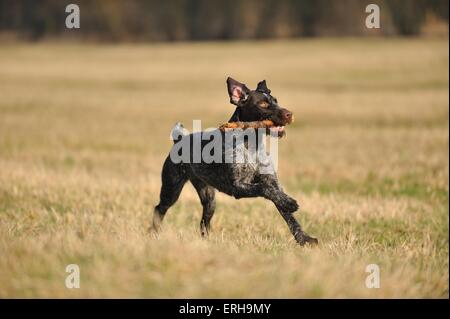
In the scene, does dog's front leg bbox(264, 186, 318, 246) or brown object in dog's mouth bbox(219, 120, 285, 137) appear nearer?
dog's front leg bbox(264, 186, 318, 246)

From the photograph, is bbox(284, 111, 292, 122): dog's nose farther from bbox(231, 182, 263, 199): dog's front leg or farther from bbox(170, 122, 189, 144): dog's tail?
bbox(170, 122, 189, 144): dog's tail

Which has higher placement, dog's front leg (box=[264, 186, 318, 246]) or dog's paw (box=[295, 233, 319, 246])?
dog's front leg (box=[264, 186, 318, 246])

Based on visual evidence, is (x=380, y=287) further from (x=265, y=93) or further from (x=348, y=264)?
(x=265, y=93)

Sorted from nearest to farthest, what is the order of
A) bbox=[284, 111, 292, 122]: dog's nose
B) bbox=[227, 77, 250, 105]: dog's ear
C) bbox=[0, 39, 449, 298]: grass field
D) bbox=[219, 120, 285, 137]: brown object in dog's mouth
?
bbox=[0, 39, 449, 298]: grass field < bbox=[284, 111, 292, 122]: dog's nose < bbox=[219, 120, 285, 137]: brown object in dog's mouth < bbox=[227, 77, 250, 105]: dog's ear

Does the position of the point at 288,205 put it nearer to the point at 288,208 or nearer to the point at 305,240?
the point at 288,208

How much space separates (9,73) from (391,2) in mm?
39688

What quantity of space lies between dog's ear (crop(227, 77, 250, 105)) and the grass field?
139 cm

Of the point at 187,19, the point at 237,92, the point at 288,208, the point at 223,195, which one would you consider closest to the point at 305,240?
the point at 288,208

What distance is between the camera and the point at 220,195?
11.2 metres

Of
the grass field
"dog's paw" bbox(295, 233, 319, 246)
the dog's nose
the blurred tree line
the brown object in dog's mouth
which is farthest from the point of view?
the blurred tree line

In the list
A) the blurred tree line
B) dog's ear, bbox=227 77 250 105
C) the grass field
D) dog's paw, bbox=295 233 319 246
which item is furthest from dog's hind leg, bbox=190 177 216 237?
the blurred tree line

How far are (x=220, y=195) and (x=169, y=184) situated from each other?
154 inches

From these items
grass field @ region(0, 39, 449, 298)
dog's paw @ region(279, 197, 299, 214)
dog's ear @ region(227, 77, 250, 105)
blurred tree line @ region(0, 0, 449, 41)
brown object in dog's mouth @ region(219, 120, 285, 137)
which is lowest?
grass field @ region(0, 39, 449, 298)

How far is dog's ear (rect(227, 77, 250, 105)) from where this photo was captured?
6.65m
